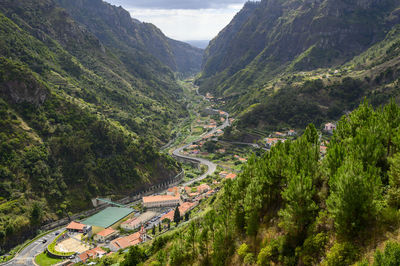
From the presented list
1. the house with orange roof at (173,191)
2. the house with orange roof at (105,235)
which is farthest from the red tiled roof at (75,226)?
the house with orange roof at (173,191)

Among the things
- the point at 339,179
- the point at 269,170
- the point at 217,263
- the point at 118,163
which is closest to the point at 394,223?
the point at 339,179

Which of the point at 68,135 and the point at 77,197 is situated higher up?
the point at 68,135

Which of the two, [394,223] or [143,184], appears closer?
[394,223]

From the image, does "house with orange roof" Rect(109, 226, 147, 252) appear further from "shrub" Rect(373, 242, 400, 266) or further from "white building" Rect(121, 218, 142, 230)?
"shrub" Rect(373, 242, 400, 266)

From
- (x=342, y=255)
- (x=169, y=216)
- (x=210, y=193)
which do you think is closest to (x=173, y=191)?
(x=210, y=193)

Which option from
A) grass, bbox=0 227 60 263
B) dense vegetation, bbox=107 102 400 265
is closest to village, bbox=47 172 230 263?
grass, bbox=0 227 60 263

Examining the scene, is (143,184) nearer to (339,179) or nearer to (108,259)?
(108,259)
